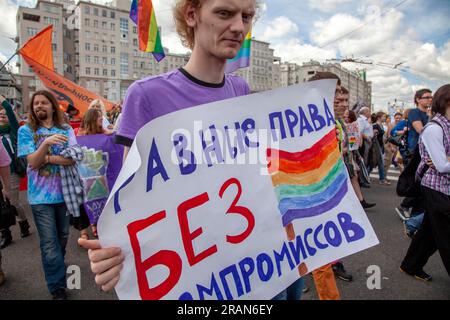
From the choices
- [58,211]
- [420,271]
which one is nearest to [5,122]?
[58,211]

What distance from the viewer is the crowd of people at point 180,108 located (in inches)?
47.5

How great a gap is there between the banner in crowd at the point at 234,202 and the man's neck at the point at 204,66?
0.22m

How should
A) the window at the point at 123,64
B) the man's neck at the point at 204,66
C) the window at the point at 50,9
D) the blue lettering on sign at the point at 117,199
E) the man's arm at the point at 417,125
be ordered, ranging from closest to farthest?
1. the blue lettering on sign at the point at 117,199
2. the man's neck at the point at 204,66
3. the man's arm at the point at 417,125
4. the window at the point at 50,9
5. the window at the point at 123,64

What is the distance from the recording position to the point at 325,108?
143 centimetres

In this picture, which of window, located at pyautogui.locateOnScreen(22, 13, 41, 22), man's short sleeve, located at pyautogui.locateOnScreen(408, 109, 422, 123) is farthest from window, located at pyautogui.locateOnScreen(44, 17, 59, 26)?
man's short sleeve, located at pyautogui.locateOnScreen(408, 109, 422, 123)

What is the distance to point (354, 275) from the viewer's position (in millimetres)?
3383

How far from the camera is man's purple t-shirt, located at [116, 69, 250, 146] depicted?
120 cm

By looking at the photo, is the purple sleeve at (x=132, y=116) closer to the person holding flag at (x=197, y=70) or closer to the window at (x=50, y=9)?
the person holding flag at (x=197, y=70)

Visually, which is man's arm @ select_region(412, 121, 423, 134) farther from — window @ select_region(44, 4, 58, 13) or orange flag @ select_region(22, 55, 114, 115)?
window @ select_region(44, 4, 58, 13)

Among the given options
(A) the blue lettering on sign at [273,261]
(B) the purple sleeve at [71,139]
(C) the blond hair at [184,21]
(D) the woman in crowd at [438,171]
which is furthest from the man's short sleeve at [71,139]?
(D) the woman in crowd at [438,171]

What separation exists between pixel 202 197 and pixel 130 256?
0.29 meters
